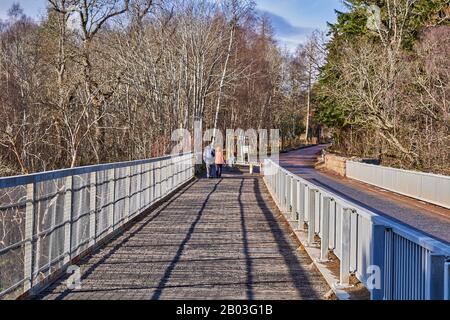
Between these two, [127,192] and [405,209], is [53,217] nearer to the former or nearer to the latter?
[127,192]

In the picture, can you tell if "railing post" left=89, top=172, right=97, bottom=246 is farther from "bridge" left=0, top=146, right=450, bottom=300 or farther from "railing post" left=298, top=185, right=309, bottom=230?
"railing post" left=298, top=185, right=309, bottom=230

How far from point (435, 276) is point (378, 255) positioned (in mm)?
1796

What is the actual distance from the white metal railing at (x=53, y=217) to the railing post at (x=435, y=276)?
4281mm

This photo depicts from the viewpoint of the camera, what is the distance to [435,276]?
194 inches

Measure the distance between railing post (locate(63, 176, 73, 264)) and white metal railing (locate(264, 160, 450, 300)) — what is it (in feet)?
12.2

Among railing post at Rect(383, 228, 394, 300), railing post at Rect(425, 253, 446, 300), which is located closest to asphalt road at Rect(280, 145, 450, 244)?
railing post at Rect(383, 228, 394, 300)

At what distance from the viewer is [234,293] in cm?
797

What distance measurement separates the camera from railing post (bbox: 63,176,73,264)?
9.49 metres

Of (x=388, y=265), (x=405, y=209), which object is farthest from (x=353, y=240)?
(x=405, y=209)

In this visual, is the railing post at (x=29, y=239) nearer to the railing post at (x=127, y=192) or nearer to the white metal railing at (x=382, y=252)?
the white metal railing at (x=382, y=252)

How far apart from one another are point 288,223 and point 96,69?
23.1 meters

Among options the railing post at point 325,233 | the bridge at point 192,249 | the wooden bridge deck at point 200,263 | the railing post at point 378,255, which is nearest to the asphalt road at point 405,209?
the bridge at point 192,249

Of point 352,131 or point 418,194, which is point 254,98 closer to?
point 352,131

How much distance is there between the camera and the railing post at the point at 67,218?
9.49m
